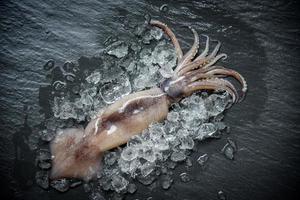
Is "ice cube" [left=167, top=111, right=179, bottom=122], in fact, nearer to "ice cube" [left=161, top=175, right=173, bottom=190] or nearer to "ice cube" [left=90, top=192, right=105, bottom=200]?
"ice cube" [left=161, top=175, right=173, bottom=190]

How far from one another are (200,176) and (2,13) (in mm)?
3847

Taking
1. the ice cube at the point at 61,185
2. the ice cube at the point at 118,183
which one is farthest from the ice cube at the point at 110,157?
the ice cube at the point at 61,185

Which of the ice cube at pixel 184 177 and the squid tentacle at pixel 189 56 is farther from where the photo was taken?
the ice cube at pixel 184 177

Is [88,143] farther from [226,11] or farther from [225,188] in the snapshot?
[226,11]

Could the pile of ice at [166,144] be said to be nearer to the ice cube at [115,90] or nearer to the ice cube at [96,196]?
the ice cube at [96,196]

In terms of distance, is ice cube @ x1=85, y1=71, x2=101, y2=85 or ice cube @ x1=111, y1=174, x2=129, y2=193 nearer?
ice cube @ x1=111, y1=174, x2=129, y2=193

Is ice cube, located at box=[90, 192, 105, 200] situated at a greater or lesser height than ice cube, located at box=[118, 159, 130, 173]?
lesser

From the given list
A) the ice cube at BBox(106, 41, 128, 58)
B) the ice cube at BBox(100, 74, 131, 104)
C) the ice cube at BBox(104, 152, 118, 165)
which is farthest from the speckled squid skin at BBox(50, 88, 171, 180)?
the ice cube at BBox(106, 41, 128, 58)

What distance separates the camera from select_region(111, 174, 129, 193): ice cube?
182 inches

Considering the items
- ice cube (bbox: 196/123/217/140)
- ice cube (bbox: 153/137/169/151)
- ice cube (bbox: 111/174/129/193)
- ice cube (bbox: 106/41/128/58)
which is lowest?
ice cube (bbox: 111/174/129/193)

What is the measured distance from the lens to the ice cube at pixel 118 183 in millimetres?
4629

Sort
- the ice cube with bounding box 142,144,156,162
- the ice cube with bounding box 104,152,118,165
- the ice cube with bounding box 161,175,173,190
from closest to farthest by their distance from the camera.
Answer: the ice cube with bounding box 142,144,156,162 < the ice cube with bounding box 104,152,118,165 < the ice cube with bounding box 161,175,173,190

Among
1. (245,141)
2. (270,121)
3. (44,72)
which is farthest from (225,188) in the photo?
(44,72)

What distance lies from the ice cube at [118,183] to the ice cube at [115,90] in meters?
1.03
